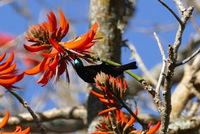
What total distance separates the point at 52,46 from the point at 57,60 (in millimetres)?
32

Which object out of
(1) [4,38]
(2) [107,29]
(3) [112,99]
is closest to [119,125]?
(3) [112,99]

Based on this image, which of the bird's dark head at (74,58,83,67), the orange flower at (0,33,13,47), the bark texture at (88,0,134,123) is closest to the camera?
the bird's dark head at (74,58,83,67)

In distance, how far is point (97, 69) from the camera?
0.96 metres

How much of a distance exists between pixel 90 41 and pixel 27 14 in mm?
2244

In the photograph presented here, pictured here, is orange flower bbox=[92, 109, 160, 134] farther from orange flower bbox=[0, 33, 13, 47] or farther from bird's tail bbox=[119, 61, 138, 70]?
orange flower bbox=[0, 33, 13, 47]

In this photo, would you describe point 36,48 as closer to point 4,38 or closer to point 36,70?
point 36,70

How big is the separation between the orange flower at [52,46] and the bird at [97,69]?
0.02 m

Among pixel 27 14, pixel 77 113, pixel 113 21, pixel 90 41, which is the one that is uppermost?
pixel 27 14

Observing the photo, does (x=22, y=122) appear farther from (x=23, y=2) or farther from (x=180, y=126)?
(x=23, y=2)

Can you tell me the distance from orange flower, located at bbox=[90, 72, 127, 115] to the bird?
0.04 metres

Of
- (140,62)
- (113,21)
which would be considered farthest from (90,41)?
(113,21)

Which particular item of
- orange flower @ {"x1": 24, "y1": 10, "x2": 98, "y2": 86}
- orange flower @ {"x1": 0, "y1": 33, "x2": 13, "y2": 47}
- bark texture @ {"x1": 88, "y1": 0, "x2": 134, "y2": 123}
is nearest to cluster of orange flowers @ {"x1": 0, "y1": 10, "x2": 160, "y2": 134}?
orange flower @ {"x1": 24, "y1": 10, "x2": 98, "y2": 86}

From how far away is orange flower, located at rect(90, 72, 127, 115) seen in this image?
862 millimetres

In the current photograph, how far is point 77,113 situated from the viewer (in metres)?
1.93
